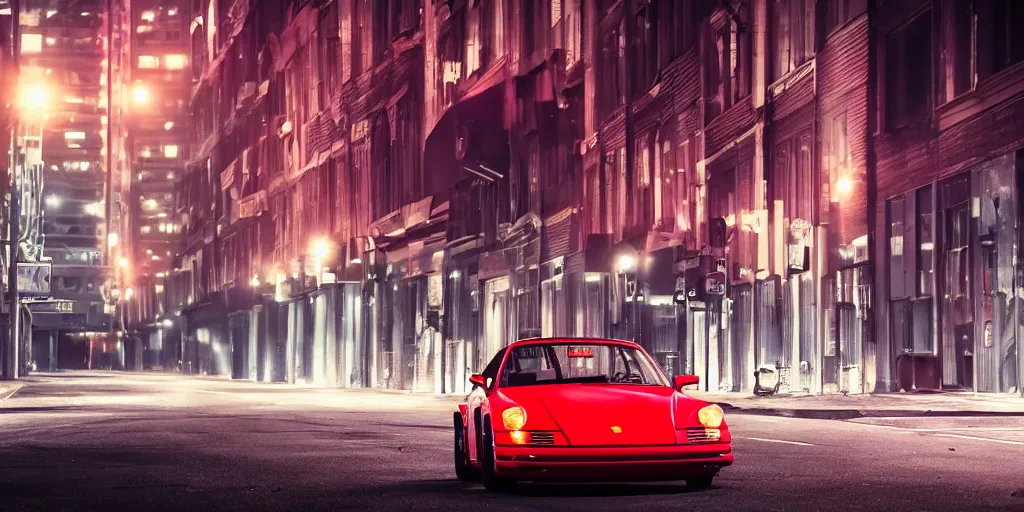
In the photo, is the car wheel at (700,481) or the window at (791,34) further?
→ the window at (791,34)

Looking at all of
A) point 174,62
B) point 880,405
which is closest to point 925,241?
point 880,405

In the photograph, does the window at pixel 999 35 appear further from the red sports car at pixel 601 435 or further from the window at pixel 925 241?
the red sports car at pixel 601 435

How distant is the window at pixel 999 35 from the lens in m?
30.9

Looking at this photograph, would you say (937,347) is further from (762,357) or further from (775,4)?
(775,4)

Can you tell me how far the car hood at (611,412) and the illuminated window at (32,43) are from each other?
15382cm

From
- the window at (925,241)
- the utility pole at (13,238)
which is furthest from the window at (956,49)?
the utility pole at (13,238)

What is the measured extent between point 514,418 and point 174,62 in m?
141

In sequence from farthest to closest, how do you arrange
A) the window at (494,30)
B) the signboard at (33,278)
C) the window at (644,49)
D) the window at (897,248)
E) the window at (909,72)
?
the signboard at (33,278), the window at (494,30), the window at (644,49), the window at (897,248), the window at (909,72)

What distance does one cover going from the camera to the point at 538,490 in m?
13.5

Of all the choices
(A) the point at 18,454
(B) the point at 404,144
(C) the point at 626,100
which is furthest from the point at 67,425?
(B) the point at 404,144

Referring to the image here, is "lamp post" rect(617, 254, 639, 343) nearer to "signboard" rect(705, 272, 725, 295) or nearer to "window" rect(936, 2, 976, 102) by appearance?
"signboard" rect(705, 272, 725, 295)

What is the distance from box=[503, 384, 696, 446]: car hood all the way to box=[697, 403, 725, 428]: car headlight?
96mm

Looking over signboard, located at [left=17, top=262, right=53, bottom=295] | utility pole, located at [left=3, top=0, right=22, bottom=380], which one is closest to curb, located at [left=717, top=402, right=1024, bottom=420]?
utility pole, located at [left=3, top=0, right=22, bottom=380]

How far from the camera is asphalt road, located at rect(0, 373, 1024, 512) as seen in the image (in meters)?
12.4
